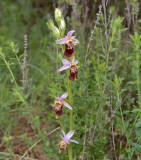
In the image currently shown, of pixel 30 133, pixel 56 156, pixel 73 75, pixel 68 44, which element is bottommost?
pixel 30 133

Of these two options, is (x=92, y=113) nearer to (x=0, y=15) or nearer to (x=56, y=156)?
(x=56, y=156)

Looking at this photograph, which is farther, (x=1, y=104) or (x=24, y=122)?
(x=24, y=122)

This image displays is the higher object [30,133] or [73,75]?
[73,75]

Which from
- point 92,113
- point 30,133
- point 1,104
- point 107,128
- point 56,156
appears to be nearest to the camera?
point 56,156

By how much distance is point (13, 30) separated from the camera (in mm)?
6195

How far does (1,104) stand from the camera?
11.2ft

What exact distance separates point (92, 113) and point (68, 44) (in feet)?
2.90

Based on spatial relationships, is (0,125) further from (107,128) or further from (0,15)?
(0,15)

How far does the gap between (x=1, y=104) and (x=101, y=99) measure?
1.44 meters

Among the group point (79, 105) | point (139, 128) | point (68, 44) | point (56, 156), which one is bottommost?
point (56, 156)

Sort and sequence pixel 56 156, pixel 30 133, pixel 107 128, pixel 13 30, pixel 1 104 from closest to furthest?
pixel 56 156, pixel 107 128, pixel 1 104, pixel 30 133, pixel 13 30


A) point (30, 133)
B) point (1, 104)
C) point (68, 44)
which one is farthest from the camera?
point (30, 133)

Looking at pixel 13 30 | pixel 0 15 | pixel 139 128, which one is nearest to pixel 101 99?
pixel 139 128

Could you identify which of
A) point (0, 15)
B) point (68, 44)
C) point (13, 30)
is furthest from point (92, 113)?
point (0, 15)
